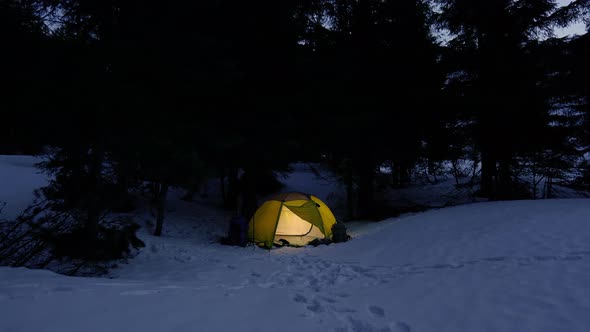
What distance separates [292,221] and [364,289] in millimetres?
6293

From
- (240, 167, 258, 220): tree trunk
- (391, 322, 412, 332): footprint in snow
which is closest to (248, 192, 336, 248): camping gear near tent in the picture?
(240, 167, 258, 220): tree trunk

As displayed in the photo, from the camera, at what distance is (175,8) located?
24.6 feet

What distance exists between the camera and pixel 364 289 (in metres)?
4.72

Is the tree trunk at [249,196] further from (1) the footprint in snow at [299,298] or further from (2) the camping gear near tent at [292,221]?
(1) the footprint in snow at [299,298]

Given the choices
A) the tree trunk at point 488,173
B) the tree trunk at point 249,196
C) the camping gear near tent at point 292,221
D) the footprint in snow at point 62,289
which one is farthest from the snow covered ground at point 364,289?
the tree trunk at point 488,173

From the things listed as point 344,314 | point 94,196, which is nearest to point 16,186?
point 94,196

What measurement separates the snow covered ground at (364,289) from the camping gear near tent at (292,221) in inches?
107

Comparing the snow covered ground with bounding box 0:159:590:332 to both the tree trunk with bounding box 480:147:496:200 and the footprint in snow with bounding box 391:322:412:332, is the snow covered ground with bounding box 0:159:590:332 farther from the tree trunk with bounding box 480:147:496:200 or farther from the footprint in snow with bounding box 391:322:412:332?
the tree trunk with bounding box 480:147:496:200

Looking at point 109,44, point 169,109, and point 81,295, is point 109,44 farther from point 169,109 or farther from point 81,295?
point 81,295

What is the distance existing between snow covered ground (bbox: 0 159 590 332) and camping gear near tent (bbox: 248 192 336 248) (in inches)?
107

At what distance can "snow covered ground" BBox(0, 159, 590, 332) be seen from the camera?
9.11 feet

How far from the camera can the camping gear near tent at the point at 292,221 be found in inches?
409

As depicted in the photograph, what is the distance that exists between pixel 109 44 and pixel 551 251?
30.4 ft

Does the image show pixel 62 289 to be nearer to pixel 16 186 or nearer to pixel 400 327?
pixel 400 327
